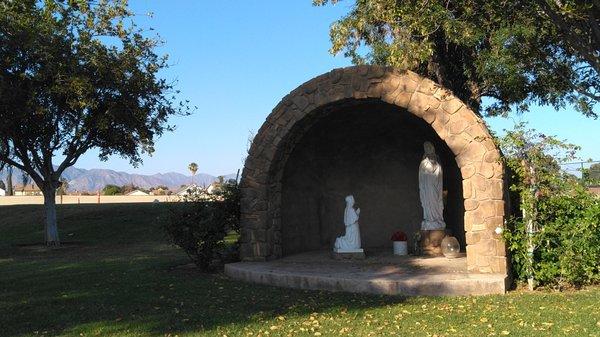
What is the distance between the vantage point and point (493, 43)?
46.0ft

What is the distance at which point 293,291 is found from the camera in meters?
9.05

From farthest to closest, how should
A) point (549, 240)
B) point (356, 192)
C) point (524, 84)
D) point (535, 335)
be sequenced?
point (524, 84) < point (356, 192) < point (549, 240) < point (535, 335)

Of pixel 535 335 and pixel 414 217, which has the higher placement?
pixel 414 217

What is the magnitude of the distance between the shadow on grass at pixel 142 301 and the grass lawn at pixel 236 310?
0.6 inches

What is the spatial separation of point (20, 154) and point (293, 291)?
562 inches

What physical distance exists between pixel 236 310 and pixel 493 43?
32.7 feet

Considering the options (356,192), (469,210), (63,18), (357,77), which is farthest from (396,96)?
(63,18)

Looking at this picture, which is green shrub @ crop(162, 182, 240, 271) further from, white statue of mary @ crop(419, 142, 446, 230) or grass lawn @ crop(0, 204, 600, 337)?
white statue of mary @ crop(419, 142, 446, 230)

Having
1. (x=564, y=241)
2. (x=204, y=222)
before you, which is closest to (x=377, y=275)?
(x=564, y=241)

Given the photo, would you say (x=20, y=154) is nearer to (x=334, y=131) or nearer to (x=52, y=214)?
(x=52, y=214)

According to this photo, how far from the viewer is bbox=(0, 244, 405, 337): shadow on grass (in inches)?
277

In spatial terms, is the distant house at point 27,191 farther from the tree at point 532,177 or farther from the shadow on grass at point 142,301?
the tree at point 532,177

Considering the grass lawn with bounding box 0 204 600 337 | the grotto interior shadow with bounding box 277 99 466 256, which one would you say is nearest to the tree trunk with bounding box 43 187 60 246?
the grass lawn with bounding box 0 204 600 337

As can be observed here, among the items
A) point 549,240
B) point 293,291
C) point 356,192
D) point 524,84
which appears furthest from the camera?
point 524,84
